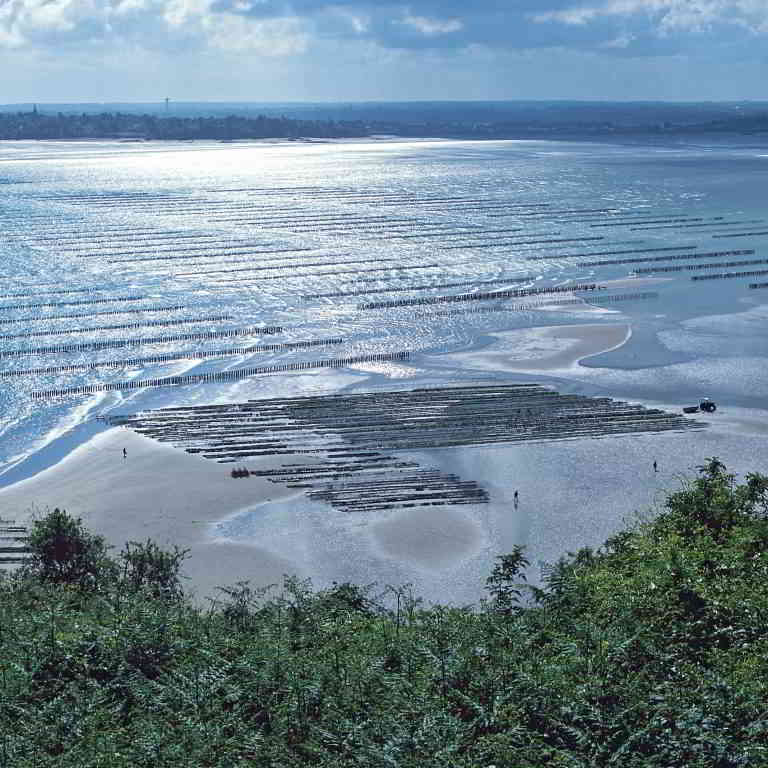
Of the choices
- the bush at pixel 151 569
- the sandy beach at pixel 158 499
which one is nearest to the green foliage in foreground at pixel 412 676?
the bush at pixel 151 569

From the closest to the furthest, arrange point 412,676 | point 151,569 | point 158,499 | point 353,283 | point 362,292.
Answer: point 412,676 → point 151,569 → point 158,499 → point 362,292 → point 353,283

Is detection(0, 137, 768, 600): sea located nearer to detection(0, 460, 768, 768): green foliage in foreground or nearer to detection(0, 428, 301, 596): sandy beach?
detection(0, 428, 301, 596): sandy beach

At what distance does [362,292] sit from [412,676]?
181 ft

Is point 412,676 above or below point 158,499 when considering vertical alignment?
above

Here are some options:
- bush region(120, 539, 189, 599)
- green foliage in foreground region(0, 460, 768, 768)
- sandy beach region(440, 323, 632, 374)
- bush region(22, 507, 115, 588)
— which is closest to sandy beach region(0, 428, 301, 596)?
bush region(120, 539, 189, 599)

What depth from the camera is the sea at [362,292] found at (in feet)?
174

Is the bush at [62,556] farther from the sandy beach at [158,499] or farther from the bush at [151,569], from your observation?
the sandy beach at [158,499]

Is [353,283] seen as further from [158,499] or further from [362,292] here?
[158,499]

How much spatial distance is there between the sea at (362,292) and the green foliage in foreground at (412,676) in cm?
1176

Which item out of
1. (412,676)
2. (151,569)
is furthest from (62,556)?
(412,676)

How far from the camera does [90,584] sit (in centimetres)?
3042

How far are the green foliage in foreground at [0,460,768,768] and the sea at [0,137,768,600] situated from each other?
11.8 meters

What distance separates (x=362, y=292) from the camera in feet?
246

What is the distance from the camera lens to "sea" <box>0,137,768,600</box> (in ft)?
174
